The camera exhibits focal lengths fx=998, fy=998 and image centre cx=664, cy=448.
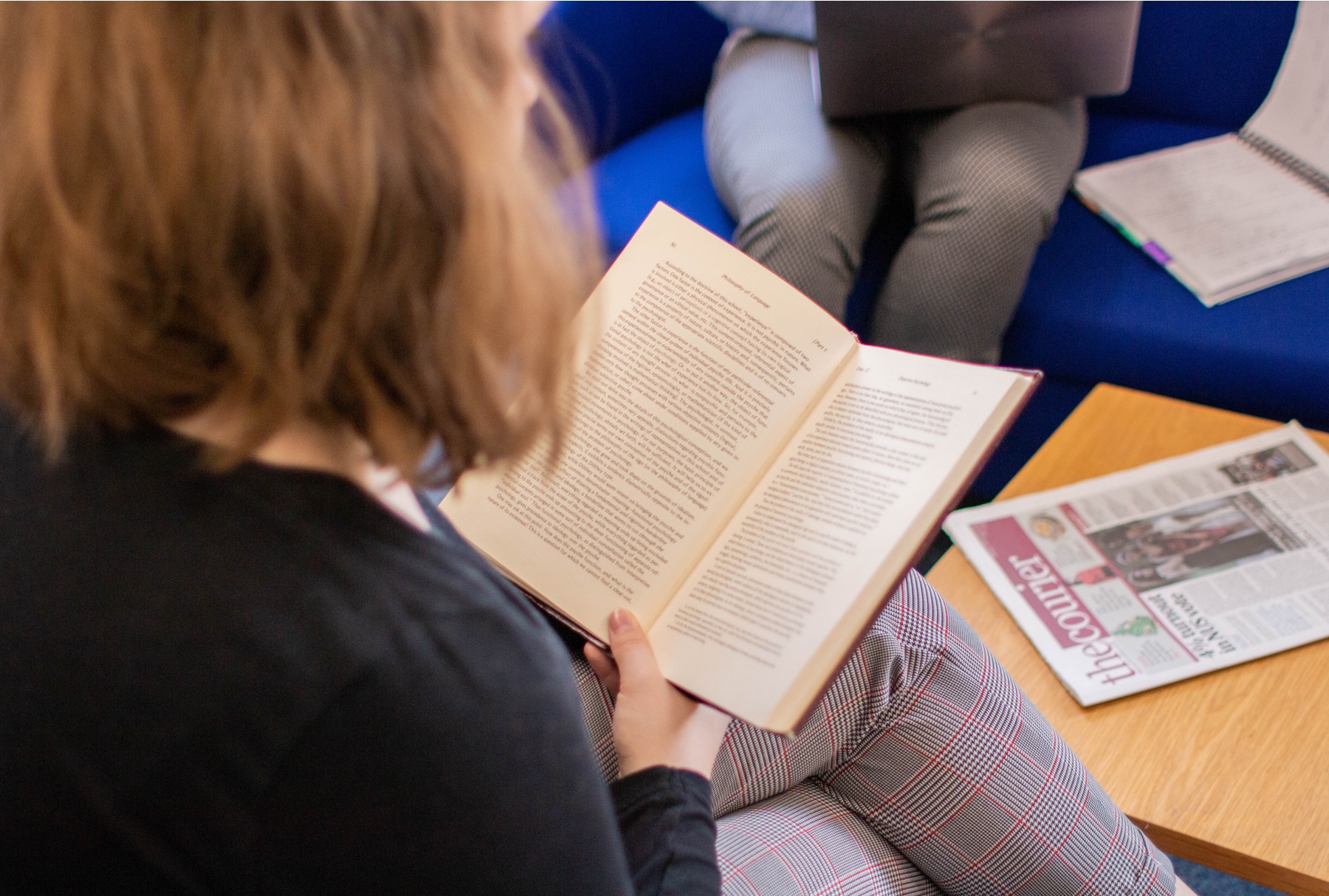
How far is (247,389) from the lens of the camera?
0.37 m

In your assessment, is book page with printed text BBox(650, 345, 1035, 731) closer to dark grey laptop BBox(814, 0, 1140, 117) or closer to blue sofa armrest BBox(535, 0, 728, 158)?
dark grey laptop BBox(814, 0, 1140, 117)

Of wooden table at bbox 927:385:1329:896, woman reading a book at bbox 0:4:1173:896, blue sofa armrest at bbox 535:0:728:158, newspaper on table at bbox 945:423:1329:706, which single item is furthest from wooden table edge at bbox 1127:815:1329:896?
blue sofa armrest at bbox 535:0:728:158

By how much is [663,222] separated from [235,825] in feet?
1.67

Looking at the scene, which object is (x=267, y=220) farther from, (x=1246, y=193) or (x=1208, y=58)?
(x=1208, y=58)

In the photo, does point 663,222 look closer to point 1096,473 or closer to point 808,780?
point 808,780

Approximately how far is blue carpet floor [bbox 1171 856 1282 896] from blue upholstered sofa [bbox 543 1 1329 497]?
58 cm

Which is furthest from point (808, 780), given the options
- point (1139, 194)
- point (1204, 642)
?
point (1139, 194)

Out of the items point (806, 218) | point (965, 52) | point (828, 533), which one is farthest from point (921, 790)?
point (965, 52)

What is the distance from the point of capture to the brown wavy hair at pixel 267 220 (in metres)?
0.32

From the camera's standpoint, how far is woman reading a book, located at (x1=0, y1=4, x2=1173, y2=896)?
328 millimetres

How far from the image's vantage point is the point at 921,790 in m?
0.74

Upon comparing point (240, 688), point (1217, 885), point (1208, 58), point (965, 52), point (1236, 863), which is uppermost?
point (1208, 58)

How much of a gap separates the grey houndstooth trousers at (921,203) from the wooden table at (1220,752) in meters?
0.48

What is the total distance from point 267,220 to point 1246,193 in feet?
4.81
